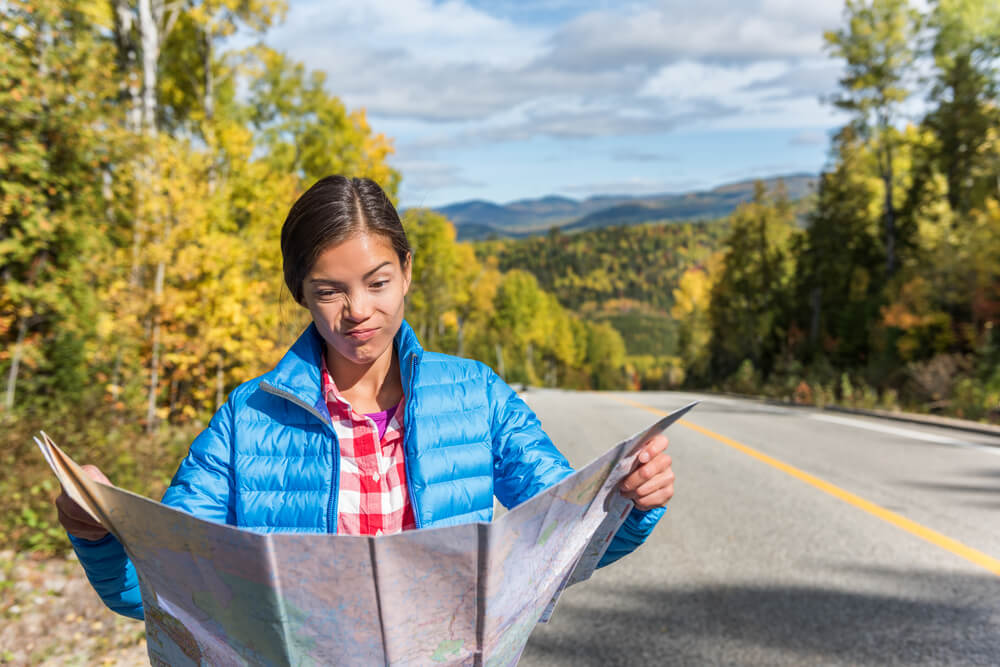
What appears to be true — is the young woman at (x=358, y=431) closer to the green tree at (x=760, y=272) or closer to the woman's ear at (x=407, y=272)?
the woman's ear at (x=407, y=272)

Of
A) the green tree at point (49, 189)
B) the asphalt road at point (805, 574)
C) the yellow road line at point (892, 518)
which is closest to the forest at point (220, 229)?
the green tree at point (49, 189)

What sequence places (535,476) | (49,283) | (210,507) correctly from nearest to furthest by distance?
(210,507)
(535,476)
(49,283)

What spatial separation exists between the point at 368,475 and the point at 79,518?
528 millimetres

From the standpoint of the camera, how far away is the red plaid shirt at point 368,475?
1.60m

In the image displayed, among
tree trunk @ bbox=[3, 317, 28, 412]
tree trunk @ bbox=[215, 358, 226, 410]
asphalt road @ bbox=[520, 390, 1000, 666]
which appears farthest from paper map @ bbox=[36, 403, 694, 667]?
tree trunk @ bbox=[215, 358, 226, 410]

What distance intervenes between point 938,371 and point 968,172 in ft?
54.8

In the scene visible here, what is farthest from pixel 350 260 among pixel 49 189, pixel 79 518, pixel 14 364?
pixel 14 364

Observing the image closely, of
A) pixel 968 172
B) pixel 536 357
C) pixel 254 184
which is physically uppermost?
pixel 968 172

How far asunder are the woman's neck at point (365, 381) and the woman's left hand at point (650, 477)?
1.85ft

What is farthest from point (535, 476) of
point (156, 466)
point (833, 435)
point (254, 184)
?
point (254, 184)

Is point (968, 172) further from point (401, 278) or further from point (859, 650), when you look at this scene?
point (401, 278)

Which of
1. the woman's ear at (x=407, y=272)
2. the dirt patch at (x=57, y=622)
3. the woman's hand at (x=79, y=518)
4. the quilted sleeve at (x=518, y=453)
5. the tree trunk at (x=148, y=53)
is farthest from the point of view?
the tree trunk at (x=148, y=53)

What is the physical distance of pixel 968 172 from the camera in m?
31.7

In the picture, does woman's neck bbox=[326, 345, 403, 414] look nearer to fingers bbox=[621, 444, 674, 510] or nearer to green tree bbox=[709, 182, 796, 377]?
fingers bbox=[621, 444, 674, 510]
